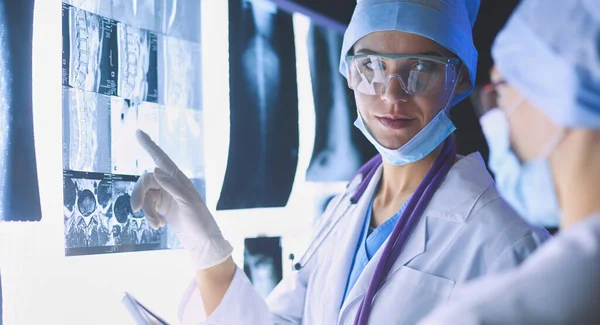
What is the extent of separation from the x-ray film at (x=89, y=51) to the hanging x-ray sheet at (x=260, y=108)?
0.50 meters

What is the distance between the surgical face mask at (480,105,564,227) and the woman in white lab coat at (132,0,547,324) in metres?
0.49

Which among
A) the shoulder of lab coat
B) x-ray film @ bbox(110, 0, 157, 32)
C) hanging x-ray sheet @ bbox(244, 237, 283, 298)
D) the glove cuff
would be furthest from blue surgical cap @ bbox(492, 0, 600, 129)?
hanging x-ray sheet @ bbox(244, 237, 283, 298)

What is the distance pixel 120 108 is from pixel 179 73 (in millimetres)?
259

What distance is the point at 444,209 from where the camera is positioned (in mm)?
1512

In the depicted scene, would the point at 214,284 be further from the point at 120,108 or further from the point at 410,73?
the point at 410,73

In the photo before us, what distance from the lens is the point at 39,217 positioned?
4.56ft

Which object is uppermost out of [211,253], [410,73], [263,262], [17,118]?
[410,73]

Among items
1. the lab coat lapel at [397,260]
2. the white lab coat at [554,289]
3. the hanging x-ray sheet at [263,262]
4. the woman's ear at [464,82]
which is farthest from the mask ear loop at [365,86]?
the white lab coat at [554,289]

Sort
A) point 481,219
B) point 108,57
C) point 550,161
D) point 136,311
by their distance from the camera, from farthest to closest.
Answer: point 108,57
point 481,219
point 136,311
point 550,161

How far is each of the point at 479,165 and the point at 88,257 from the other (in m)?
0.94

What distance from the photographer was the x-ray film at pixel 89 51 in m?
1.46

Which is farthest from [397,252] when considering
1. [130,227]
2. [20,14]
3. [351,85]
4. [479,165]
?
[20,14]

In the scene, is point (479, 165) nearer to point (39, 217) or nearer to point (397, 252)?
point (397, 252)

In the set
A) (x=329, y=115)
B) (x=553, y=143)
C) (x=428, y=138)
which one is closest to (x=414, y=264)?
(x=428, y=138)
